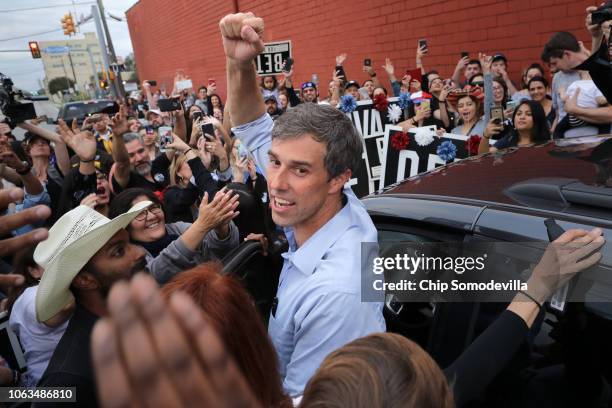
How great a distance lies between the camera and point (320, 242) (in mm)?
1624

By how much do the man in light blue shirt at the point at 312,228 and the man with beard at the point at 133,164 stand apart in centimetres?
234

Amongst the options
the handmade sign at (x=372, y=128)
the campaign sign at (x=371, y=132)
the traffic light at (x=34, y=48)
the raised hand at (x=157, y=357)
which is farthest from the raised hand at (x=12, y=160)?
the traffic light at (x=34, y=48)

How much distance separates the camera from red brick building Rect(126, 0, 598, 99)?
612 cm

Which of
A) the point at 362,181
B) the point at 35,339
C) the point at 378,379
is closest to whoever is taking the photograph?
the point at 378,379

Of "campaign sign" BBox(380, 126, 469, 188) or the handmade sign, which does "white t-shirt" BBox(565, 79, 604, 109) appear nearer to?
"campaign sign" BBox(380, 126, 469, 188)

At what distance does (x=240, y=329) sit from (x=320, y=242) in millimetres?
552

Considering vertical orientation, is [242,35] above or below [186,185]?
above

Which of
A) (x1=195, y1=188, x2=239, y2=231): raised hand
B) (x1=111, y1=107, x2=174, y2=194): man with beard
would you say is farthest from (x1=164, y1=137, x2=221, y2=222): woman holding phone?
(x1=195, y1=188, x2=239, y2=231): raised hand

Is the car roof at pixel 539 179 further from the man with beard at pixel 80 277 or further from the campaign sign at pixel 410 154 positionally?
the campaign sign at pixel 410 154

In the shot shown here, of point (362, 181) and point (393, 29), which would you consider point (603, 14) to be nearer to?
point (362, 181)

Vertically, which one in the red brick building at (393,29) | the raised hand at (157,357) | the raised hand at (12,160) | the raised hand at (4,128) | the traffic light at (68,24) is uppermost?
the traffic light at (68,24)

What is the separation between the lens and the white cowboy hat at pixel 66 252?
1656 millimetres

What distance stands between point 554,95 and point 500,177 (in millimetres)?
3734

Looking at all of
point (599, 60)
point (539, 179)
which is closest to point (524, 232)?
point (539, 179)
